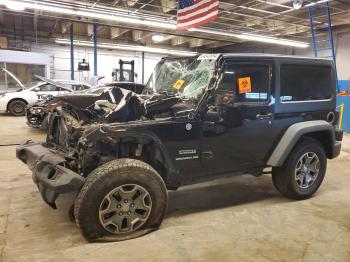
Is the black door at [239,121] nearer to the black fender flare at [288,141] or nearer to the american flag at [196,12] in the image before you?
the black fender flare at [288,141]

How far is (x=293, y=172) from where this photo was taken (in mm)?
3762

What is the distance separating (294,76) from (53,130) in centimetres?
288

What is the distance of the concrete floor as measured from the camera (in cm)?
265

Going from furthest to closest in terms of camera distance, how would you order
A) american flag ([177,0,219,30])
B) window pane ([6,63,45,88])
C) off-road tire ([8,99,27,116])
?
window pane ([6,63,45,88])
off-road tire ([8,99,27,116])
american flag ([177,0,219,30])

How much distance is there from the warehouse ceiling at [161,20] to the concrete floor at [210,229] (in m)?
6.72

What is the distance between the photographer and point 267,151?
144 inches

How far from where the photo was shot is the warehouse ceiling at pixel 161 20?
10.3 m

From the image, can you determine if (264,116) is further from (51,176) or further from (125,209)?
(51,176)

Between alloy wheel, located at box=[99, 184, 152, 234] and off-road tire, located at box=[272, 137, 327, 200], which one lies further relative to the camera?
off-road tire, located at box=[272, 137, 327, 200]

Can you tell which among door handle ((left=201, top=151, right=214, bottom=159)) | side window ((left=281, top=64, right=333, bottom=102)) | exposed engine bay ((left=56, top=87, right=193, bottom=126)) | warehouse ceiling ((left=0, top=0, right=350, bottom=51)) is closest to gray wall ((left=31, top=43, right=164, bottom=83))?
warehouse ceiling ((left=0, top=0, right=350, bottom=51))

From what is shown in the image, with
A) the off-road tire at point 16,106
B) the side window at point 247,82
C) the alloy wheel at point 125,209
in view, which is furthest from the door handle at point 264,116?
the off-road tire at point 16,106

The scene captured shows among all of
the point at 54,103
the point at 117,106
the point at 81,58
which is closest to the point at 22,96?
the point at 81,58

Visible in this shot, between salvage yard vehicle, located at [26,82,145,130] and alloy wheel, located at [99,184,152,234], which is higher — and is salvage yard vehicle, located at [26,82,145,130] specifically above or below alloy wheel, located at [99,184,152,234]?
above

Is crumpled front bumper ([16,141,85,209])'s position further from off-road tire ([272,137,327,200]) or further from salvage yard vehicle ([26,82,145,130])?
off-road tire ([272,137,327,200])
